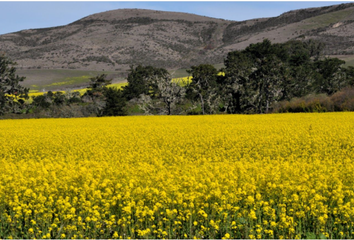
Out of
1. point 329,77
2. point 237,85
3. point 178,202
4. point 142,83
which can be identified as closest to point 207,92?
point 237,85

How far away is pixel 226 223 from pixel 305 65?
62.2 m

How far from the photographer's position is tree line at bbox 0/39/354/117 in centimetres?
5091

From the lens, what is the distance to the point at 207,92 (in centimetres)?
5450

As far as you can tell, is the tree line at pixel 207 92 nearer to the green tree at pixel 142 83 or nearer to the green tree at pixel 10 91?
the green tree at pixel 10 91

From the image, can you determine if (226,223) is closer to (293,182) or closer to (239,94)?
(293,182)

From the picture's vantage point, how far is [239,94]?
53.6 metres

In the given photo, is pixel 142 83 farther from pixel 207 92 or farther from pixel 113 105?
pixel 113 105

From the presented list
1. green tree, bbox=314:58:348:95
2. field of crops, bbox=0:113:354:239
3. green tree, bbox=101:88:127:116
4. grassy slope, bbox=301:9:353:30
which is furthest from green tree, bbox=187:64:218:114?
grassy slope, bbox=301:9:353:30

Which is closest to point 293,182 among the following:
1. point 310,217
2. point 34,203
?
point 310,217

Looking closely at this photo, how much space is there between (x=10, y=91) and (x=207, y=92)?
3132cm

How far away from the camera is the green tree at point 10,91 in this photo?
5597 centimetres

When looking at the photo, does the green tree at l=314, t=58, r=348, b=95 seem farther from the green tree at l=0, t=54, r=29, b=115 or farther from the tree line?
the green tree at l=0, t=54, r=29, b=115

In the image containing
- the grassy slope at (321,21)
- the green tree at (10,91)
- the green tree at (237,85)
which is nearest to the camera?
the green tree at (237,85)

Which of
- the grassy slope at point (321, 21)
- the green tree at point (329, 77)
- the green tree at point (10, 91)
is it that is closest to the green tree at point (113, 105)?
the green tree at point (10, 91)
